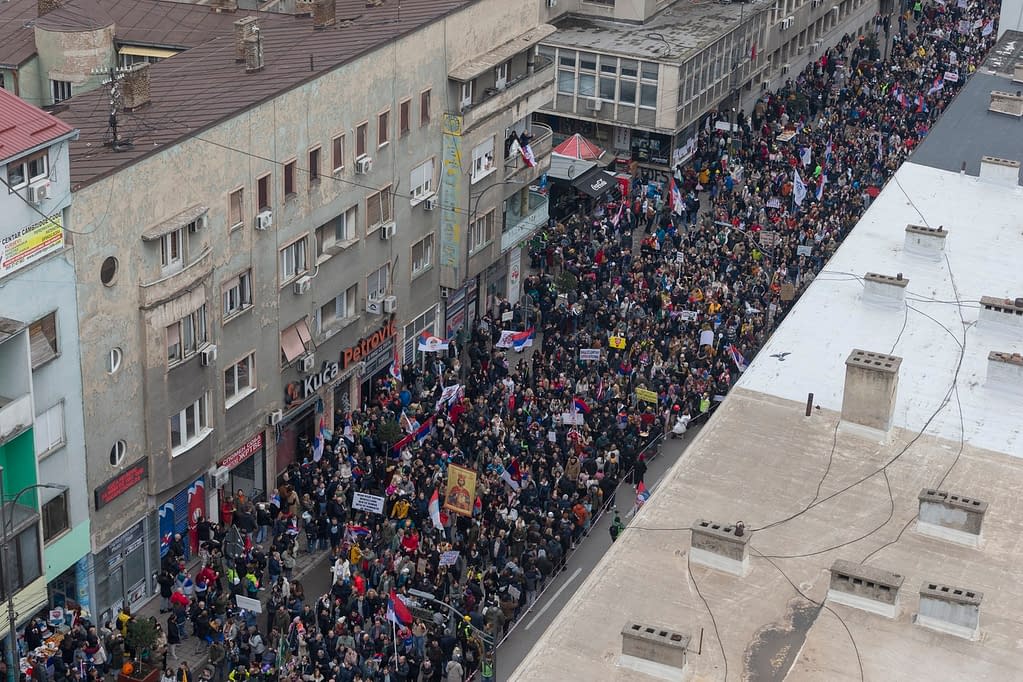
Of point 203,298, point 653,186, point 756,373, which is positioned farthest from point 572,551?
point 653,186

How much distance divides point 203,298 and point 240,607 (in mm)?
8554

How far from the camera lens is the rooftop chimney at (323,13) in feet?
183

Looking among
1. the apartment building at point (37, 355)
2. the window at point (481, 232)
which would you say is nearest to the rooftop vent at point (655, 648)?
the apartment building at point (37, 355)

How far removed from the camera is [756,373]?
45.8m

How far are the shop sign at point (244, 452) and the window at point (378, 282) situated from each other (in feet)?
23.7

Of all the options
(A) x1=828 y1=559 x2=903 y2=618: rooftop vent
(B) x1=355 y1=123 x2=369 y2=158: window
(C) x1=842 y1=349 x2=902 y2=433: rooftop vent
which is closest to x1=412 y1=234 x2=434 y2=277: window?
(B) x1=355 y1=123 x2=369 y2=158: window

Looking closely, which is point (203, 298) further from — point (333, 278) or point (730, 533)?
point (730, 533)

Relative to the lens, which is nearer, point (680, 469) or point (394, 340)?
point (680, 469)

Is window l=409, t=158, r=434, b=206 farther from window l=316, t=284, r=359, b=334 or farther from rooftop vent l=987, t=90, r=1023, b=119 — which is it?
rooftop vent l=987, t=90, r=1023, b=119

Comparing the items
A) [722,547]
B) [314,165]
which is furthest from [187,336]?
[722,547]

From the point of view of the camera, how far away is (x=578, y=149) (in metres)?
72.7

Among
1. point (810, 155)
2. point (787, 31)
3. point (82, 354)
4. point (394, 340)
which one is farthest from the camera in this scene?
point (787, 31)

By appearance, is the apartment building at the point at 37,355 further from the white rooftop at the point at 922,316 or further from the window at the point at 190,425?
the white rooftop at the point at 922,316

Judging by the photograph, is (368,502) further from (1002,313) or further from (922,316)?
(1002,313)
